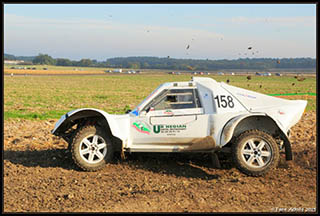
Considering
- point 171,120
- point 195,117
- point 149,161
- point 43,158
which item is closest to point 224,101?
point 195,117

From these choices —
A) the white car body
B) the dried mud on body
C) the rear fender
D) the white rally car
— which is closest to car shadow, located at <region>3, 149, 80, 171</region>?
the dried mud on body

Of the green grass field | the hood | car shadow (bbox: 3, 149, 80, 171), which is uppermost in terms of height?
the hood

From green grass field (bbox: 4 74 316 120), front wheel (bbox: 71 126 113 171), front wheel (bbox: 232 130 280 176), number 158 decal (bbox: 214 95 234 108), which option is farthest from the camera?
green grass field (bbox: 4 74 316 120)

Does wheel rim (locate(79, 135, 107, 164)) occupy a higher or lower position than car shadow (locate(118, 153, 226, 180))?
higher

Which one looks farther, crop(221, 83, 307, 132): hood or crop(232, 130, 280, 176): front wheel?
crop(221, 83, 307, 132): hood

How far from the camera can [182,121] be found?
7777 millimetres

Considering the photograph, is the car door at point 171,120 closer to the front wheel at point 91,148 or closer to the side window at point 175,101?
the side window at point 175,101

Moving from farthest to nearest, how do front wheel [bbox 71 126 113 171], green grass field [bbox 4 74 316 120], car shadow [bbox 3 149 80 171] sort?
green grass field [bbox 4 74 316 120] < car shadow [bbox 3 149 80 171] < front wheel [bbox 71 126 113 171]

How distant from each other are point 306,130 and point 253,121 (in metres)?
4.17

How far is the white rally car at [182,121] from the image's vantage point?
25.4 ft

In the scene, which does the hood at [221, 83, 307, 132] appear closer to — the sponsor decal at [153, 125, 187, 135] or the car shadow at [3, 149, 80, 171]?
the sponsor decal at [153, 125, 187, 135]

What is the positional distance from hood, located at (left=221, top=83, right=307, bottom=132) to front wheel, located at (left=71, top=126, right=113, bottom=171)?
2.66 meters

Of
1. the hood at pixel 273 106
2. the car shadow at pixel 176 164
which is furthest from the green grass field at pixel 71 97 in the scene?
the hood at pixel 273 106

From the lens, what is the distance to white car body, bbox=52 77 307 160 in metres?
7.76
